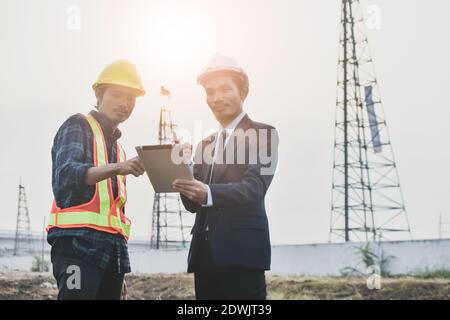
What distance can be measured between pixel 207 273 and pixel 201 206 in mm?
304

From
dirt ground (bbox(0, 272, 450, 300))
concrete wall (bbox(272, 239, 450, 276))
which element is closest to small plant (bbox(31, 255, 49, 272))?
dirt ground (bbox(0, 272, 450, 300))

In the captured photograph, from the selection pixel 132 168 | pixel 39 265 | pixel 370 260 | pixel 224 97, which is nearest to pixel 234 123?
pixel 224 97

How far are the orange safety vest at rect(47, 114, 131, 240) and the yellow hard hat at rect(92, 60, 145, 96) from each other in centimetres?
20

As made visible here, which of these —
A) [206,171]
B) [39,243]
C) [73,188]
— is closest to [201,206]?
[206,171]

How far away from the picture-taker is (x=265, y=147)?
2.50 meters

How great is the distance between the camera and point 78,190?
8.48ft

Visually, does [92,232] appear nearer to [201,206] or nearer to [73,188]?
[73,188]

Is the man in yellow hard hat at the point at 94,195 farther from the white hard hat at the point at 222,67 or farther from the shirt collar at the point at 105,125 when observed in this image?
the white hard hat at the point at 222,67

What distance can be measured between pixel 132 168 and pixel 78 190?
32cm

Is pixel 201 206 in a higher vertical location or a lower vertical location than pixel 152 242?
higher

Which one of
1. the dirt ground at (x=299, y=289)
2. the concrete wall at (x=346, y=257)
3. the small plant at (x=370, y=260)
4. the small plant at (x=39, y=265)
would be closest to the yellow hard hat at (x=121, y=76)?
the dirt ground at (x=299, y=289)

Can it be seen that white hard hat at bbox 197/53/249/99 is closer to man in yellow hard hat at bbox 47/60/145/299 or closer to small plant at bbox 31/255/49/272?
man in yellow hard hat at bbox 47/60/145/299

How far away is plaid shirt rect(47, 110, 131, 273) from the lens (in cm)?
250

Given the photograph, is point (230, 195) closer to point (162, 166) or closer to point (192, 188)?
point (192, 188)
